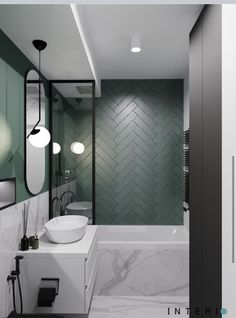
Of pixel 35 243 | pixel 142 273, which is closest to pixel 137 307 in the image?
pixel 142 273

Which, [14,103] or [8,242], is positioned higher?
[14,103]

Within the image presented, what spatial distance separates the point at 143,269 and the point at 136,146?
1.75m

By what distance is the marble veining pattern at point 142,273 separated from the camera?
3205mm

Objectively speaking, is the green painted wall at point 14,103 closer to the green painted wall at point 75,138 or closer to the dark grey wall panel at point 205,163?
the green painted wall at point 75,138

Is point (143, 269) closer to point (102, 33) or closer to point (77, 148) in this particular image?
point (77, 148)

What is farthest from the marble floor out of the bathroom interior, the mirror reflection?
the mirror reflection

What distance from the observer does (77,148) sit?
3.57m

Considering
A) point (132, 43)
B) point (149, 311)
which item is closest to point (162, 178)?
point (149, 311)

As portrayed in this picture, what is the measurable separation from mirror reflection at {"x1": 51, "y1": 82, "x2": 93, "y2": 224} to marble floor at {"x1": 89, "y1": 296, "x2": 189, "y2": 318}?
98 centimetres

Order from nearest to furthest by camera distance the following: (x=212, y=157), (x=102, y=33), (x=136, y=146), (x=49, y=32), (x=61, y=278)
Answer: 1. (x=212, y=157)
2. (x=49, y=32)
3. (x=61, y=278)
4. (x=102, y=33)
5. (x=136, y=146)

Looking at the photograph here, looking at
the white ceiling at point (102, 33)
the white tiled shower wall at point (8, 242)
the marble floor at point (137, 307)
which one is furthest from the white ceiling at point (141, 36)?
the marble floor at point (137, 307)

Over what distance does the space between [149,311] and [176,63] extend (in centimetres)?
297

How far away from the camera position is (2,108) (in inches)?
81.3

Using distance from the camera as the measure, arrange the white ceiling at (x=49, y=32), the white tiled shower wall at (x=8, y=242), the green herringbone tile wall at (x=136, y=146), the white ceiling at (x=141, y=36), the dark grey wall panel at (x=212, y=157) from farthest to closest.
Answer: the green herringbone tile wall at (x=136, y=146) → the white ceiling at (x=141, y=36) → the white tiled shower wall at (x=8, y=242) → the white ceiling at (x=49, y=32) → the dark grey wall panel at (x=212, y=157)
